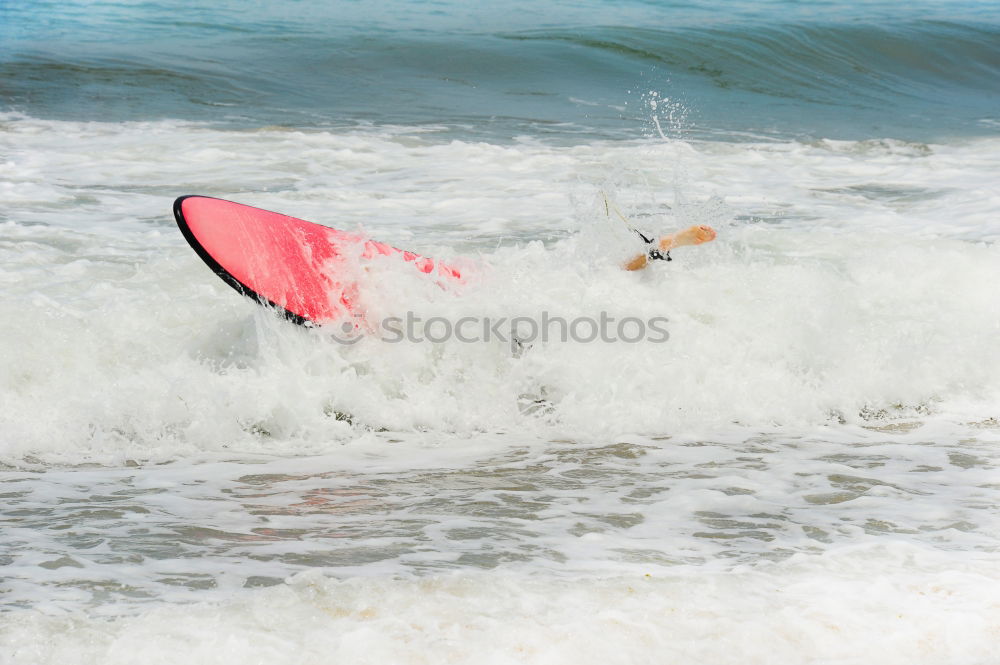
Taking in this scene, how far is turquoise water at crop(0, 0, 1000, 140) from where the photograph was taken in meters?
12.2

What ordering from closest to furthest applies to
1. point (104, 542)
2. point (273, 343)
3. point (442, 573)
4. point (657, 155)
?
point (442, 573) → point (104, 542) → point (273, 343) → point (657, 155)

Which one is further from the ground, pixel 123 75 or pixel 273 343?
pixel 123 75

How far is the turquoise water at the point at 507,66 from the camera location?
480 inches

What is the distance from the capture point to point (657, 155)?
10.4m

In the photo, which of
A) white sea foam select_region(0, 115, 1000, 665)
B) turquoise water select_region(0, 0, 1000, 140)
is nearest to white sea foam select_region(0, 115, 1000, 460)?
white sea foam select_region(0, 115, 1000, 665)

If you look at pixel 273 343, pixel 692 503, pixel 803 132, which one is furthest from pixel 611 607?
pixel 803 132

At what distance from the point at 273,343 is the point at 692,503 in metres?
2.21

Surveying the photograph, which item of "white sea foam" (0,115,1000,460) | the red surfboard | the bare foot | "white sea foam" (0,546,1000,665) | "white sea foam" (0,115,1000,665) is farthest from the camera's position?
the bare foot

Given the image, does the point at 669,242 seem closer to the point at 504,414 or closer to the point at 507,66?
the point at 504,414

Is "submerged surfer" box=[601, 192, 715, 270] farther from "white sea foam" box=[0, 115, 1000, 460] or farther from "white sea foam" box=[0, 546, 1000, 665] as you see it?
"white sea foam" box=[0, 546, 1000, 665]

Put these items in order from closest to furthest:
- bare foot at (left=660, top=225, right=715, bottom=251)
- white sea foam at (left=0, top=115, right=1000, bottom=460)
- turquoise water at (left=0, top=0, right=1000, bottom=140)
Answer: white sea foam at (left=0, top=115, right=1000, bottom=460), bare foot at (left=660, top=225, right=715, bottom=251), turquoise water at (left=0, top=0, right=1000, bottom=140)

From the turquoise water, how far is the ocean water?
4.12ft

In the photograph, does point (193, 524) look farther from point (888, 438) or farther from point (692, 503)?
point (888, 438)

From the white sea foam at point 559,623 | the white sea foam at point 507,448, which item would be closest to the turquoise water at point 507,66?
the white sea foam at point 507,448
